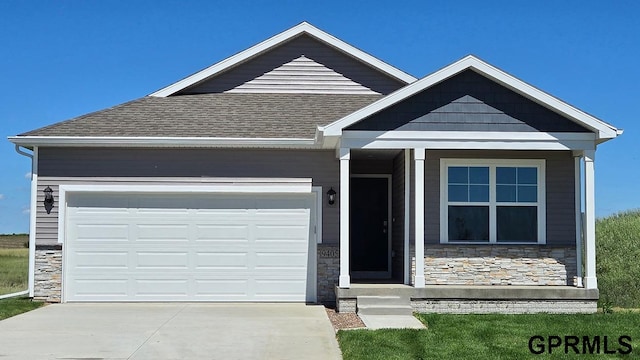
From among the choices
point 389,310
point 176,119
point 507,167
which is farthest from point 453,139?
point 176,119

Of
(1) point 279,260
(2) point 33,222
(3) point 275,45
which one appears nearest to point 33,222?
(2) point 33,222

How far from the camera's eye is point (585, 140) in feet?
42.9

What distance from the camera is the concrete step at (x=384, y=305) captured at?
12648 mm

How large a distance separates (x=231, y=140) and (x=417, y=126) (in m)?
3.65

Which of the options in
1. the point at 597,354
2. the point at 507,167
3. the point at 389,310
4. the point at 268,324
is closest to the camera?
the point at 597,354

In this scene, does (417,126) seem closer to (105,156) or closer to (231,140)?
(231,140)

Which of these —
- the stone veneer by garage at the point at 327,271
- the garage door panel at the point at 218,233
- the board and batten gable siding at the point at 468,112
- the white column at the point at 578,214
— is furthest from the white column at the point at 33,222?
the white column at the point at 578,214

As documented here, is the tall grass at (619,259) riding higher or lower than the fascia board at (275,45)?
lower

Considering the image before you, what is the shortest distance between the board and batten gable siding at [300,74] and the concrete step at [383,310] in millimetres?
6141

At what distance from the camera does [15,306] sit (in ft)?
44.0

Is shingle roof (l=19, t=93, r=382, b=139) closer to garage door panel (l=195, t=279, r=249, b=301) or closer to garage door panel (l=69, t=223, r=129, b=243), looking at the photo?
garage door panel (l=69, t=223, r=129, b=243)

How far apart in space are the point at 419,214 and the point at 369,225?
11.7 feet

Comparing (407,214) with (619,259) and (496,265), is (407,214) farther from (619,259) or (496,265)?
(619,259)

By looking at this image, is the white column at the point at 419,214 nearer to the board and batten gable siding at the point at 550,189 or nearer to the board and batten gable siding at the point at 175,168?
the board and batten gable siding at the point at 550,189
